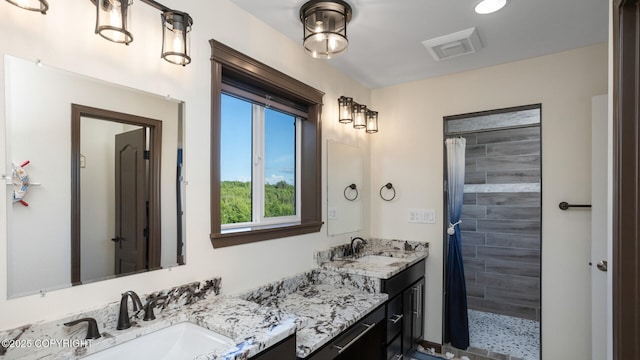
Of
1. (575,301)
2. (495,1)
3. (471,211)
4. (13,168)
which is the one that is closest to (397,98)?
(495,1)

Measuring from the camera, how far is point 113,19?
112cm

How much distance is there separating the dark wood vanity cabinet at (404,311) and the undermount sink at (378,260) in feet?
0.46

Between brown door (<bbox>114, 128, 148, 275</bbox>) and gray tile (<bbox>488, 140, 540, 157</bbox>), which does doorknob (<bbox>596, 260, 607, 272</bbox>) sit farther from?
brown door (<bbox>114, 128, 148, 275</bbox>)

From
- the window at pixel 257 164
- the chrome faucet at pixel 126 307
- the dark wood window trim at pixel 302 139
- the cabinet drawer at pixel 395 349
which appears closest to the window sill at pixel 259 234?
the dark wood window trim at pixel 302 139

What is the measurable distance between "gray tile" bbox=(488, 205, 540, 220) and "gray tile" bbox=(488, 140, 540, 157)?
23.8 inches

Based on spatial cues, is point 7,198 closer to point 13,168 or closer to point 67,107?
point 13,168

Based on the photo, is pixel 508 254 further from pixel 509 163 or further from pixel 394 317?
pixel 394 317

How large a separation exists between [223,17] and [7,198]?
49.0 inches

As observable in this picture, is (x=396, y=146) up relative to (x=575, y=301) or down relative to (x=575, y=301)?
up

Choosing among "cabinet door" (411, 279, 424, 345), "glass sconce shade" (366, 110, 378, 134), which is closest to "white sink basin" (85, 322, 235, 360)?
"cabinet door" (411, 279, 424, 345)

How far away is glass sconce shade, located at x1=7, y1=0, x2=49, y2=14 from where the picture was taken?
0.95 metres

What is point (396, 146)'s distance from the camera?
3039mm

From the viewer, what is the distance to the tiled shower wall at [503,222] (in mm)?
3477

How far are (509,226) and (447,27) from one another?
8.42 feet
